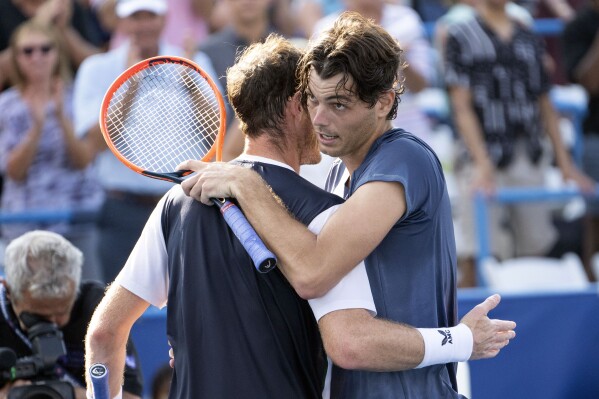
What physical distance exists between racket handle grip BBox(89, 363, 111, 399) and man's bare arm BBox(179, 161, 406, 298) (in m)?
0.66

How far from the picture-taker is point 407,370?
3461 millimetres

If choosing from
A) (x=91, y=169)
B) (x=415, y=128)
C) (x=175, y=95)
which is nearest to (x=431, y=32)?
(x=415, y=128)

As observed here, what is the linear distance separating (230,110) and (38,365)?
3401mm

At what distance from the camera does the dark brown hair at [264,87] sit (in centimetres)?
349

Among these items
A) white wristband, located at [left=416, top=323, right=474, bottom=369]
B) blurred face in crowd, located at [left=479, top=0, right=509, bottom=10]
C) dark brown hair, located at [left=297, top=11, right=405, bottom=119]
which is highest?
dark brown hair, located at [left=297, top=11, right=405, bottom=119]

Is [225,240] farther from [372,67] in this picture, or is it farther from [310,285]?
A: [372,67]

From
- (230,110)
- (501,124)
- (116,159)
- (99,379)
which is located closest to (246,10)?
(230,110)

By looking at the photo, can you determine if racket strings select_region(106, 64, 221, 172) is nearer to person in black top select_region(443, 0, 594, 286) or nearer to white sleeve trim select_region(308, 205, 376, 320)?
white sleeve trim select_region(308, 205, 376, 320)

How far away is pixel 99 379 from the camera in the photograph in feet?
11.7

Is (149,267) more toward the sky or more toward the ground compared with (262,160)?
more toward the ground

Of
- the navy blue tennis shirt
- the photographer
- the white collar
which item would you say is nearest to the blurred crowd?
the photographer

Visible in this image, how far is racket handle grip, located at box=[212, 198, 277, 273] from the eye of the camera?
10.6ft

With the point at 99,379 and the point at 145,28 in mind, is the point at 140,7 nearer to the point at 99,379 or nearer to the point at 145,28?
the point at 145,28

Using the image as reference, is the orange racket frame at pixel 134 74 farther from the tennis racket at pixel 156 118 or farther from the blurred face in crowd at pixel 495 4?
the blurred face in crowd at pixel 495 4
